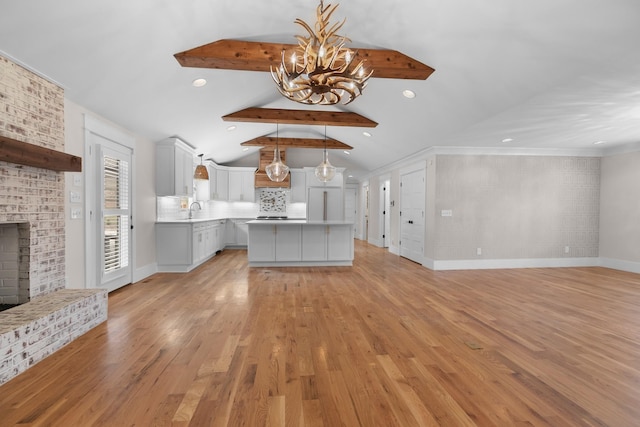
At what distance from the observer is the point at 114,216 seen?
4.34 m

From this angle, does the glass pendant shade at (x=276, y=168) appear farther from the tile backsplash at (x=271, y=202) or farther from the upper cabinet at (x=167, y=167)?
the tile backsplash at (x=271, y=202)

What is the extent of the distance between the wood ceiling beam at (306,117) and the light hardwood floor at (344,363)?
334 centimetres

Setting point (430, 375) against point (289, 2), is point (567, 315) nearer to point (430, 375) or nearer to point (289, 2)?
point (430, 375)

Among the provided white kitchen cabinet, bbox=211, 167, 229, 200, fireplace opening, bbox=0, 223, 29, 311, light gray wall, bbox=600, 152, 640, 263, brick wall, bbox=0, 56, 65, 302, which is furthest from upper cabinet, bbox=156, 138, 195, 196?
light gray wall, bbox=600, 152, 640, 263

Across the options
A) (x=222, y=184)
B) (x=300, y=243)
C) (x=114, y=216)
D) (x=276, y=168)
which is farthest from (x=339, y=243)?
(x=222, y=184)

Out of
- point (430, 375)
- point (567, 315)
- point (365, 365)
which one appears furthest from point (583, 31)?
point (365, 365)

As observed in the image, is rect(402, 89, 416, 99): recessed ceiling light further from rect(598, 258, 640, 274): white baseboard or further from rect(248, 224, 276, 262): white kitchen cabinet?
rect(598, 258, 640, 274): white baseboard

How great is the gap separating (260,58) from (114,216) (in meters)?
2.95

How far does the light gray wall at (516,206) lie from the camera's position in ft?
20.1

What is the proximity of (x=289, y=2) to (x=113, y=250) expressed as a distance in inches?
152

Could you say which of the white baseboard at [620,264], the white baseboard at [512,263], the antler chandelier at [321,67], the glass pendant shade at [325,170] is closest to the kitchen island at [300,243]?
the glass pendant shade at [325,170]

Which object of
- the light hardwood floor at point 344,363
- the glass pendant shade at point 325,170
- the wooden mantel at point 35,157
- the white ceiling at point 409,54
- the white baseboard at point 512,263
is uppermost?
the white ceiling at point 409,54

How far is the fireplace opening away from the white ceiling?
1512mm

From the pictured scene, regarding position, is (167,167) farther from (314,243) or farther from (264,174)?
Answer: (264,174)
